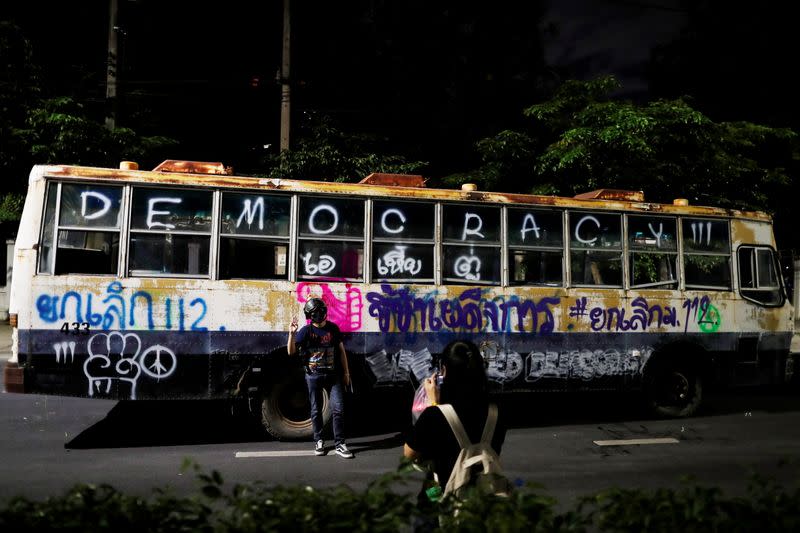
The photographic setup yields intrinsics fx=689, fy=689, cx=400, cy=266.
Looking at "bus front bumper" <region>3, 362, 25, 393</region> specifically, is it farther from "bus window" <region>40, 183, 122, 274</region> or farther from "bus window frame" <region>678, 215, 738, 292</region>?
"bus window frame" <region>678, 215, 738, 292</region>

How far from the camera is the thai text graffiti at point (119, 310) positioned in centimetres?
716

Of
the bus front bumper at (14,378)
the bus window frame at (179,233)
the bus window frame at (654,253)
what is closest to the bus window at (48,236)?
the bus window frame at (179,233)

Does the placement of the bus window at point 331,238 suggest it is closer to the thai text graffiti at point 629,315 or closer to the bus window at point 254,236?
the bus window at point 254,236

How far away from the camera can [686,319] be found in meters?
9.14

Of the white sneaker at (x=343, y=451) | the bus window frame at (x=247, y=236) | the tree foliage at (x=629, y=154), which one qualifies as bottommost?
the white sneaker at (x=343, y=451)

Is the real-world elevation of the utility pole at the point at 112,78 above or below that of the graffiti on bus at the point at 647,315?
above

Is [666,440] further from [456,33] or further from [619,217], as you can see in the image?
[456,33]

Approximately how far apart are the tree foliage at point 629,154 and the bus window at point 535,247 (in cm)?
A: 550

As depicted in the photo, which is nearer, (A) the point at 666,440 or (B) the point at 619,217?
(A) the point at 666,440

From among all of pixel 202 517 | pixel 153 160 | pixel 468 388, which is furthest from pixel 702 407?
pixel 153 160

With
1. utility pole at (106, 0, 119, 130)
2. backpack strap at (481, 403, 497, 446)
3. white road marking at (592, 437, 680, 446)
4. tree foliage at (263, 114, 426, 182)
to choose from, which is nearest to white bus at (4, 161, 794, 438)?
white road marking at (592, 437, 680, 446)

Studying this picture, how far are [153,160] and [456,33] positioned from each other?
467 inches

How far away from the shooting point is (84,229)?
24.0ft

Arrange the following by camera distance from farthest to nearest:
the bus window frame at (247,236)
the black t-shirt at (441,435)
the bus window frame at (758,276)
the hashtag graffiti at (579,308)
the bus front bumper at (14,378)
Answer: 1. the bus window frame at (758,276)
2. the hashtag graffiti at (579,308)
3. the bus window frame at (247,236)
4. the bus front bumper at (14,378)
5. the black t-shirt at (441,435)
